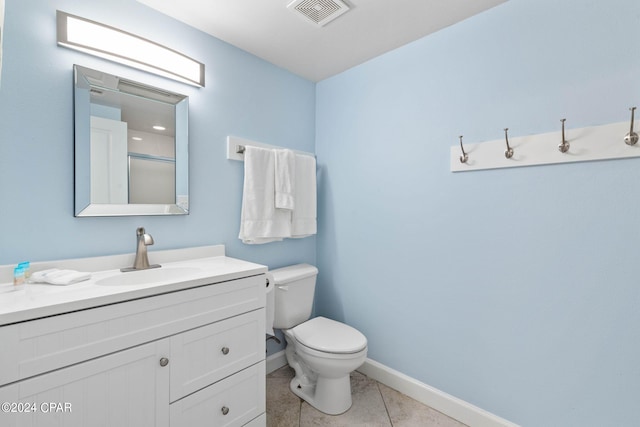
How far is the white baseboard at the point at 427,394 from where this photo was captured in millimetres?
1462

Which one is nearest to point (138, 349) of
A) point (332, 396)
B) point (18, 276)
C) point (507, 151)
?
point (18, 276)

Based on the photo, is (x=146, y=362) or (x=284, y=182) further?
(x=284, y=182)

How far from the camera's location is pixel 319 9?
4.69 feet

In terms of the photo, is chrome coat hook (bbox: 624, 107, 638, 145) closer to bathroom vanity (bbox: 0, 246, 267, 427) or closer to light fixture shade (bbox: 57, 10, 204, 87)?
bathroom vanity (bbox: 0, 246, 267, 427)

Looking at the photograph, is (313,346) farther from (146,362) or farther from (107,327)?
(107,327)

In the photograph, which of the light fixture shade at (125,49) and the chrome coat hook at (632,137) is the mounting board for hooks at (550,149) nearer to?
the chrome coat hook at (632,137)

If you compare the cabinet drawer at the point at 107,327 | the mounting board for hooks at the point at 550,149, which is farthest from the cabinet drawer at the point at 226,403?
the mounting board for hooks at the point at 550,149

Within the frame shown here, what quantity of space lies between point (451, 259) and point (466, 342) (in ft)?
1.49

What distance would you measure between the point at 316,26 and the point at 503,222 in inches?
56.9

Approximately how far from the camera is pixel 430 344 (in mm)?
1679

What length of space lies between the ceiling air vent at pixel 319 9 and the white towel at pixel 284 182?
0.78 m

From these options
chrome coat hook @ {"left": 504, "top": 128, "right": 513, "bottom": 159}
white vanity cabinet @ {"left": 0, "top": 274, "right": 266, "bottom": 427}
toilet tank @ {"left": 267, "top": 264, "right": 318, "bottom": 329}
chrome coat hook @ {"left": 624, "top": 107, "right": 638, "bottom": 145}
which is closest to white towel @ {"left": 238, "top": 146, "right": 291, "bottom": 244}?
toilet tank @ {"left": 267, "top": 264, "right": 318, "bottom": 329}

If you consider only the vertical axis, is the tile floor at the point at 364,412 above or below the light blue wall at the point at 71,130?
below

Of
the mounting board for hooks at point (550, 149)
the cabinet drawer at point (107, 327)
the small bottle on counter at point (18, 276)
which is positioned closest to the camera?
the cabinet drawer at point (107, 327)
